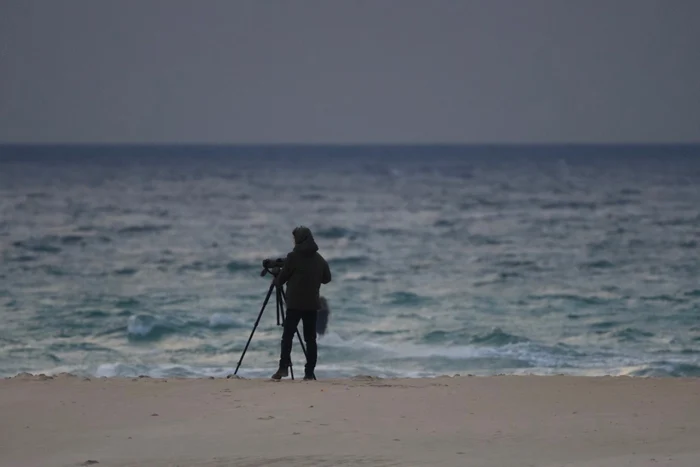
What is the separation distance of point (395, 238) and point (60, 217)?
48.7 feet

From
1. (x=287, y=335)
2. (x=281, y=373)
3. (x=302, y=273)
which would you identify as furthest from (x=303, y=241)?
(x=281, y=373)

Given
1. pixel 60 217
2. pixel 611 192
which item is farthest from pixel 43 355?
pixel 611 192

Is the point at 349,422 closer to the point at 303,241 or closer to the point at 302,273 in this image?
the point at 302,273

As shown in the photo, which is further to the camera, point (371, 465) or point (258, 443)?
point (258, 443)

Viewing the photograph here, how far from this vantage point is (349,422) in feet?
25.3

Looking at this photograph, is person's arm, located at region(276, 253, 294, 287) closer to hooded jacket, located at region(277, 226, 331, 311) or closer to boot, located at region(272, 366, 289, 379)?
hooded jacket, located at region(277, 226, 331, 311)

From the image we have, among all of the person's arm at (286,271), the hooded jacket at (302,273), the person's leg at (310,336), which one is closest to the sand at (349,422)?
the person's leg at (310,336)

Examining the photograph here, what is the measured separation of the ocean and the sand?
428 centimetres

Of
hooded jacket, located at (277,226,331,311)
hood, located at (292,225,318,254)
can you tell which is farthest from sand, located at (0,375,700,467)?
hood, located at (292,225,318,254)

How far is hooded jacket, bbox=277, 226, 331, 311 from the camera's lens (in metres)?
9.41

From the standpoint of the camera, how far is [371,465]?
A: 21.7ft

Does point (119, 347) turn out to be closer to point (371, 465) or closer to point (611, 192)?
point (371, 465)

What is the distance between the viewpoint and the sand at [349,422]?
22.4ft

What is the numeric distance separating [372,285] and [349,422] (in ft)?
49.5
